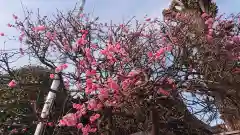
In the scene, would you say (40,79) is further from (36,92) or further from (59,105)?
(59,105)

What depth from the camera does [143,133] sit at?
6227 mm

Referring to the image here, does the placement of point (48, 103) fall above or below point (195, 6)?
below

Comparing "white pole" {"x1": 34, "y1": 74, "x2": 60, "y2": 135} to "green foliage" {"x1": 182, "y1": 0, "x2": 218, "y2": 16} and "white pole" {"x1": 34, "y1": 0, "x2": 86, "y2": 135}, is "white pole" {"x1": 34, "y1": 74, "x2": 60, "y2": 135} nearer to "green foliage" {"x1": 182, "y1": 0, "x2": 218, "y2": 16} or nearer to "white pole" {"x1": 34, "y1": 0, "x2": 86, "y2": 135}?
"white pole" {"x1": 34, "y1": 0, "x2": 86, "y2": 135}

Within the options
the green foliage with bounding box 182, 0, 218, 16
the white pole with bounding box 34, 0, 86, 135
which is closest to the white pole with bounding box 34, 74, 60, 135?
the white pole with bounding box 34, 0, 86, 135

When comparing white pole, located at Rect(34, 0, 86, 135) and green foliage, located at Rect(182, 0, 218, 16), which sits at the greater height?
green foliage, located at Rect(182, 0, 218, 16)

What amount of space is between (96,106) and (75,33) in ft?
7.60

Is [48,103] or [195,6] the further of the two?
[195,6]

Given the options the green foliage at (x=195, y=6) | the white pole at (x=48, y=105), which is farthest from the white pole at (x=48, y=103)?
the green foliage at (x=195, y=6)

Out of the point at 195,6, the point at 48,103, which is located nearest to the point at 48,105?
the point at 48,103

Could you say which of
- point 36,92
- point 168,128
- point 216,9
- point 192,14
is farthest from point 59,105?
point 216,9

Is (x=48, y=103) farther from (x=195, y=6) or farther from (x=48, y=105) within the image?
(x=195, y=6)

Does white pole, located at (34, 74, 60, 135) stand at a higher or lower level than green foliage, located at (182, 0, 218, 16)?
lower

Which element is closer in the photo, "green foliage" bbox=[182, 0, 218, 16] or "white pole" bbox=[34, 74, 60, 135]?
"white pole" bbox=[34, 74, 60, 135]

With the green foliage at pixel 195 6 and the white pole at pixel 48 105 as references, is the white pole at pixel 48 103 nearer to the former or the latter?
the white pole at pixel 48 105
